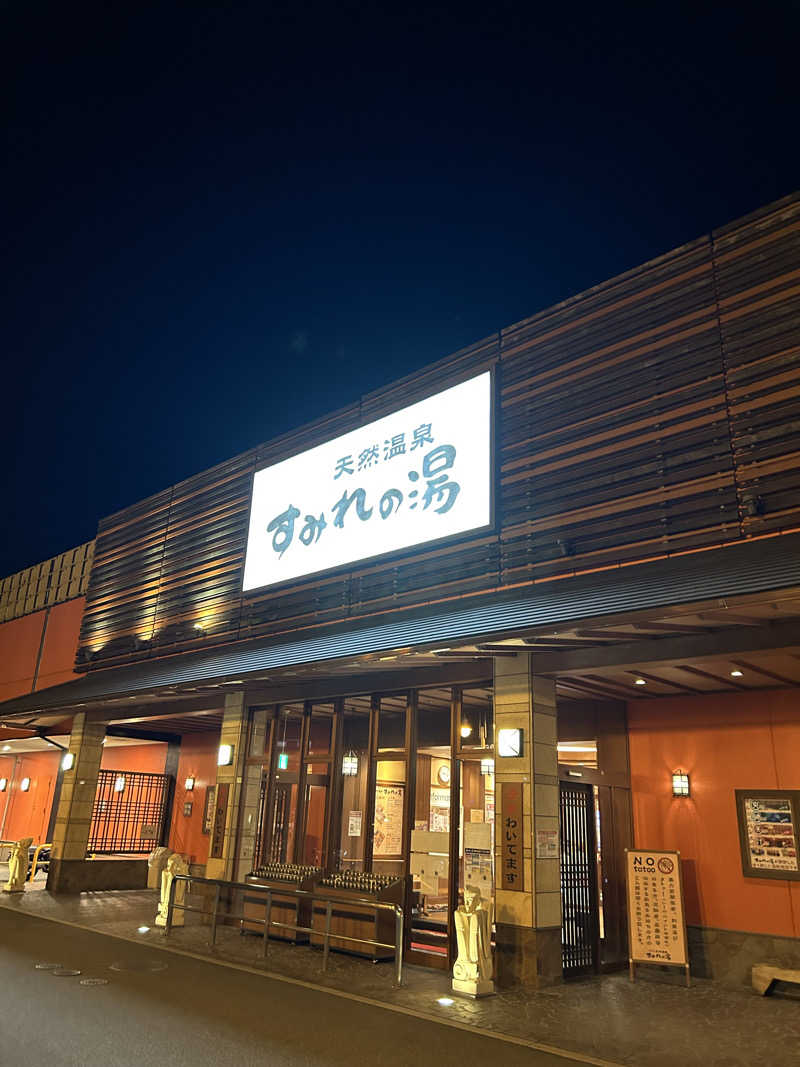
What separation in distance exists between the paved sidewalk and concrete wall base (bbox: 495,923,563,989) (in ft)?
0.45

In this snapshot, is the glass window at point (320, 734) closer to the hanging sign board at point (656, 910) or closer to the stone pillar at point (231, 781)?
the stone pillar at point (231, 781)

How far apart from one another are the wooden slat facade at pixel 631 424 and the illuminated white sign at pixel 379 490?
0.24 meters

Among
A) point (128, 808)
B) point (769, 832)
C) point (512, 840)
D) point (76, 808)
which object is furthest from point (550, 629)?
point (128, 808)

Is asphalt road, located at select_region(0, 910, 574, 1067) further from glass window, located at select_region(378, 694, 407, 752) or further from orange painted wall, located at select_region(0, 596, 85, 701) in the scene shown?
orange painted wall, located at select_region(0, 596, 85, 701)

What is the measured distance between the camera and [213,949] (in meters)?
8.31

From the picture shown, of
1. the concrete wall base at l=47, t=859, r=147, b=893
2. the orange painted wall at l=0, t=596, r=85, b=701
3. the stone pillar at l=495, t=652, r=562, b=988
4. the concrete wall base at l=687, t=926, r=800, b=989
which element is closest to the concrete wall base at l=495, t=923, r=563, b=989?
the stone pillar at l=495, t=652, r=562, b=988

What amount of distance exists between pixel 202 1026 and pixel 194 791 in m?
10.8

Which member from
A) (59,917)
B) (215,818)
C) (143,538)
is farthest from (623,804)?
(143,538)

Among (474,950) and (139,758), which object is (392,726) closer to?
(474,950)

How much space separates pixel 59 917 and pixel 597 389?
10123 millimetres

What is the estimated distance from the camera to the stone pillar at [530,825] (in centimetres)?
693

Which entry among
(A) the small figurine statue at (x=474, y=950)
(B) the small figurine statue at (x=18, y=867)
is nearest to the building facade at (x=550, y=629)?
(A) the small figurine statue at (x=474, y=950)

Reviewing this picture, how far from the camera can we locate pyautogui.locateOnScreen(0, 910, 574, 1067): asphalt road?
479 cm

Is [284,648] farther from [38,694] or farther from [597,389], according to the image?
[38,694]
